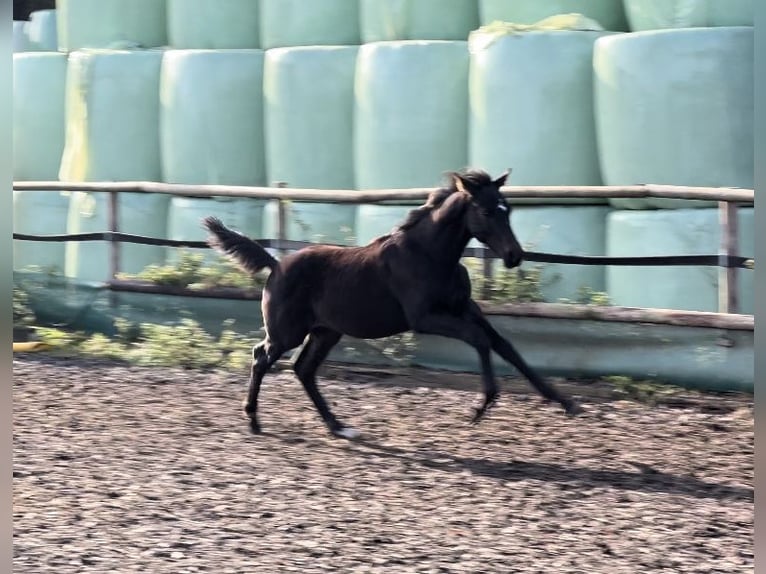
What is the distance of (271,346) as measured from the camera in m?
6.39

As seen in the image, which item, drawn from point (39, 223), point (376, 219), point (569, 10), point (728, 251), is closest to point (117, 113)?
point (39, 223)

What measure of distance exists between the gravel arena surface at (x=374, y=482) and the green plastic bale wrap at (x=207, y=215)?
1684 millimetres

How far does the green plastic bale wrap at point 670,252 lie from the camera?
690cm

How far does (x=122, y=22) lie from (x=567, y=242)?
451 cm

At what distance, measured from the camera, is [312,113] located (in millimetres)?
8562

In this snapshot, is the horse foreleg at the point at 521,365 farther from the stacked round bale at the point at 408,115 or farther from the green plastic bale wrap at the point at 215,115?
the green plastic bale wrap at the point at 215,115

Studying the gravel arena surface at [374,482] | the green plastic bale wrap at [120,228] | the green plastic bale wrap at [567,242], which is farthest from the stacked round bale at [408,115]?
the green plastic bale wrap at [120,228]

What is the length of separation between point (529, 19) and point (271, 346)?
9.68 feet

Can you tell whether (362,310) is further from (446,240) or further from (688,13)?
(688,13)

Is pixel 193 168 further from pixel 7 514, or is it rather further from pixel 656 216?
pixel 7 514

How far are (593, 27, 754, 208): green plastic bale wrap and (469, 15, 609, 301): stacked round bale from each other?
0.55 feet

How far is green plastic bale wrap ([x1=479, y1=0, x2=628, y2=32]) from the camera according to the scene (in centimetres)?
762

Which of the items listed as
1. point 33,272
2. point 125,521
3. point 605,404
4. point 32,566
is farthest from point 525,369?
point 33,272

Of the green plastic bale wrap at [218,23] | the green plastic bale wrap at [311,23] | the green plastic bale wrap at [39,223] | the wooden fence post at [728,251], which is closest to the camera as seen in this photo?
the wooden fence post at [728,251]
